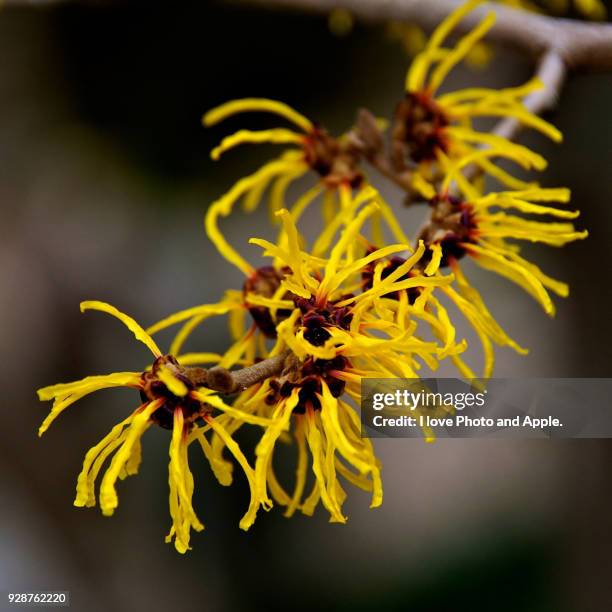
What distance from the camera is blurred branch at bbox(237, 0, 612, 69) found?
2.81 ft

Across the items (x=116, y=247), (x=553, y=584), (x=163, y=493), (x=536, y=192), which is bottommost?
(x=553, y=584)

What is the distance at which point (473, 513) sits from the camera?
1.59 m

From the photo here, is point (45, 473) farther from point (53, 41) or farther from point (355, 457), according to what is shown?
point (355, 457)

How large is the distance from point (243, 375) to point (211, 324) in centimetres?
101

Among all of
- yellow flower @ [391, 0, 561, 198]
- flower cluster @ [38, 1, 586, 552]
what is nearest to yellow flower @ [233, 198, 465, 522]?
flower cluster @ [38, 1, 586, 552]

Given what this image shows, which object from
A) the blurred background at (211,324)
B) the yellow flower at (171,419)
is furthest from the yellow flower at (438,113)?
the blurred background at (211,324)

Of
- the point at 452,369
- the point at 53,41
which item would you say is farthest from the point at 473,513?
the point at 53,41

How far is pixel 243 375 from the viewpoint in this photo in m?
0.52

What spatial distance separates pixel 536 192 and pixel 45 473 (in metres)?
1.29

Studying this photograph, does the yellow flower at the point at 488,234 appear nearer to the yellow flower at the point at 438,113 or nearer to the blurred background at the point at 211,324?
the yellow flower at the point at 438,113

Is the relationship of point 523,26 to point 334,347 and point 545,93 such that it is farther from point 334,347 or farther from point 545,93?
point 334,347

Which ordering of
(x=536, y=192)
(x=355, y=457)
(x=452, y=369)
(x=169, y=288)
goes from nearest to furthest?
(x=355, y=457)
(x=536, y=192)
(x=452, y=369)
(x=169, y=288)

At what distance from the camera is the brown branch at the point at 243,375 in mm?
487

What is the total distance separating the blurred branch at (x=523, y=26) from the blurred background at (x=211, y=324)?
0.64 m
